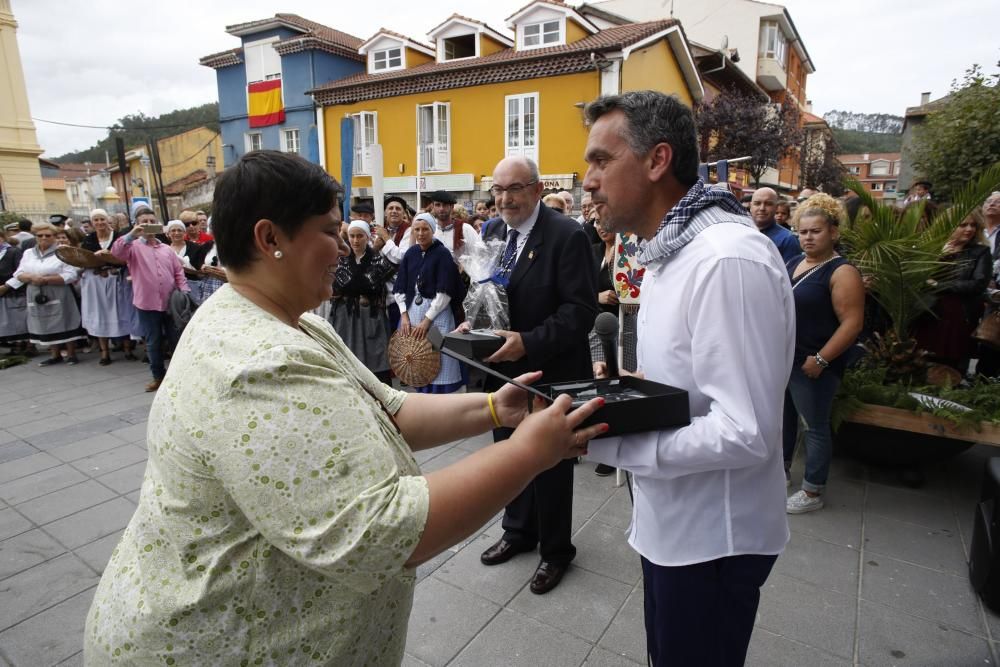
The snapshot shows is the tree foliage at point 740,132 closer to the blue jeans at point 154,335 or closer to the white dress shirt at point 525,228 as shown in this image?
the blue jeans at point 154,335

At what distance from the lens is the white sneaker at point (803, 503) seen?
3.64 meters

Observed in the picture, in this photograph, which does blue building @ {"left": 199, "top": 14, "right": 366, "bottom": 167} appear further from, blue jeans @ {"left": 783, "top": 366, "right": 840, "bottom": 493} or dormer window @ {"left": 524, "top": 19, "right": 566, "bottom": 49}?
blue jeans @ {"left": 783, "top": 366, "right": 840, "bottom": 493}

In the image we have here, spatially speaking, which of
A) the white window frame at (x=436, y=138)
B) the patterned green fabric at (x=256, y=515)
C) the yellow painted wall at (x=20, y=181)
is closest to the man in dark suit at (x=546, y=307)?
the patterned green fabric at (x=256, y=515)

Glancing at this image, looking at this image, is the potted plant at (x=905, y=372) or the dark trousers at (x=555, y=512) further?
the potted plant at (x=905, y=372)

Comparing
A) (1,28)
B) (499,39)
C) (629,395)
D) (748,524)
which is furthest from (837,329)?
(1,28)

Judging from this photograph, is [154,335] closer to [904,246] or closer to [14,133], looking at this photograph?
[904,246]

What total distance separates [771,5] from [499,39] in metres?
14.4

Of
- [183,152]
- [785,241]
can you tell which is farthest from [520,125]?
[183,152]

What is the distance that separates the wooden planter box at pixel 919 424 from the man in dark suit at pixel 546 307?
2.24m

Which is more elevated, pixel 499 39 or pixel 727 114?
pixel 499 39

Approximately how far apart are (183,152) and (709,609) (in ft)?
139

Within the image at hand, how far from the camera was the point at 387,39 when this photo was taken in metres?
21.7

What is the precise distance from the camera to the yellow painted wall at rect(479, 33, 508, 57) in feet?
66.6

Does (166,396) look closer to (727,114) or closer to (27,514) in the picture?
(27,514)
